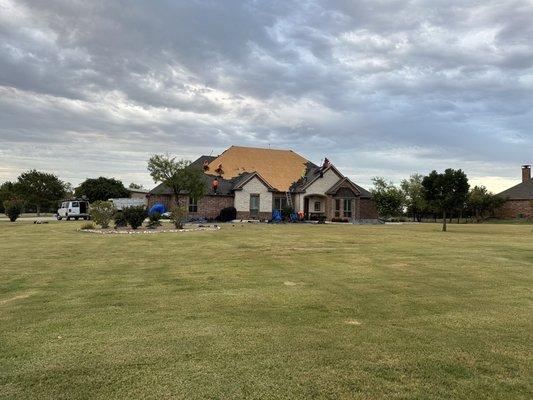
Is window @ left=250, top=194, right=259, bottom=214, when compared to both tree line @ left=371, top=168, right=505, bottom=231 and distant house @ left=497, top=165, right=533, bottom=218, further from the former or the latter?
distant house @ left=497, top=165, right=533, bottom=218

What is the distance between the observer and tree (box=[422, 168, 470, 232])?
33.4 metres

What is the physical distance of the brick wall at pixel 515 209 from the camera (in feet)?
194

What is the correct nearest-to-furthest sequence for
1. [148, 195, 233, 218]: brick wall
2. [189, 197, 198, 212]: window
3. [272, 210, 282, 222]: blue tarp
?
[272, 210, 282, 222]: blue tarp < [148, 195, 233, 218]: brick wall < [189, 197, 198, 212]: window

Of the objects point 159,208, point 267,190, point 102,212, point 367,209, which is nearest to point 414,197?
point 367,209

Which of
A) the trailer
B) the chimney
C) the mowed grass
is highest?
the chimney

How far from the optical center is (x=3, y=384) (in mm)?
4250

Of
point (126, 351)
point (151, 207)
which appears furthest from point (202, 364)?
point (151, 207)

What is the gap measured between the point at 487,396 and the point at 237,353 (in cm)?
261

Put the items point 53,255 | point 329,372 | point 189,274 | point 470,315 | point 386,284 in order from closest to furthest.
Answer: point 329,372, point 470,315, point 386,284, point 189,274, point 53,255

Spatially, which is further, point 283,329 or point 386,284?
point 386,284

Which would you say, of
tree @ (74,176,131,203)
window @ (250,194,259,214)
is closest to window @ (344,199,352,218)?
window @ (250,194,259,214)

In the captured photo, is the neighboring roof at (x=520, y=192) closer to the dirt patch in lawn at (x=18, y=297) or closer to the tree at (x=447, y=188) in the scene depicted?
the tree at (x=447, y=188)

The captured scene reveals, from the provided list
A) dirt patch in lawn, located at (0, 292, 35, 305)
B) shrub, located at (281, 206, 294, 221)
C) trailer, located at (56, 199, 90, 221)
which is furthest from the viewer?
trailer, located at (56, 199, 90, 221)

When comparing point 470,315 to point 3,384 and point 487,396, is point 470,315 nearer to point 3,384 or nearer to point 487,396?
point 487,396
